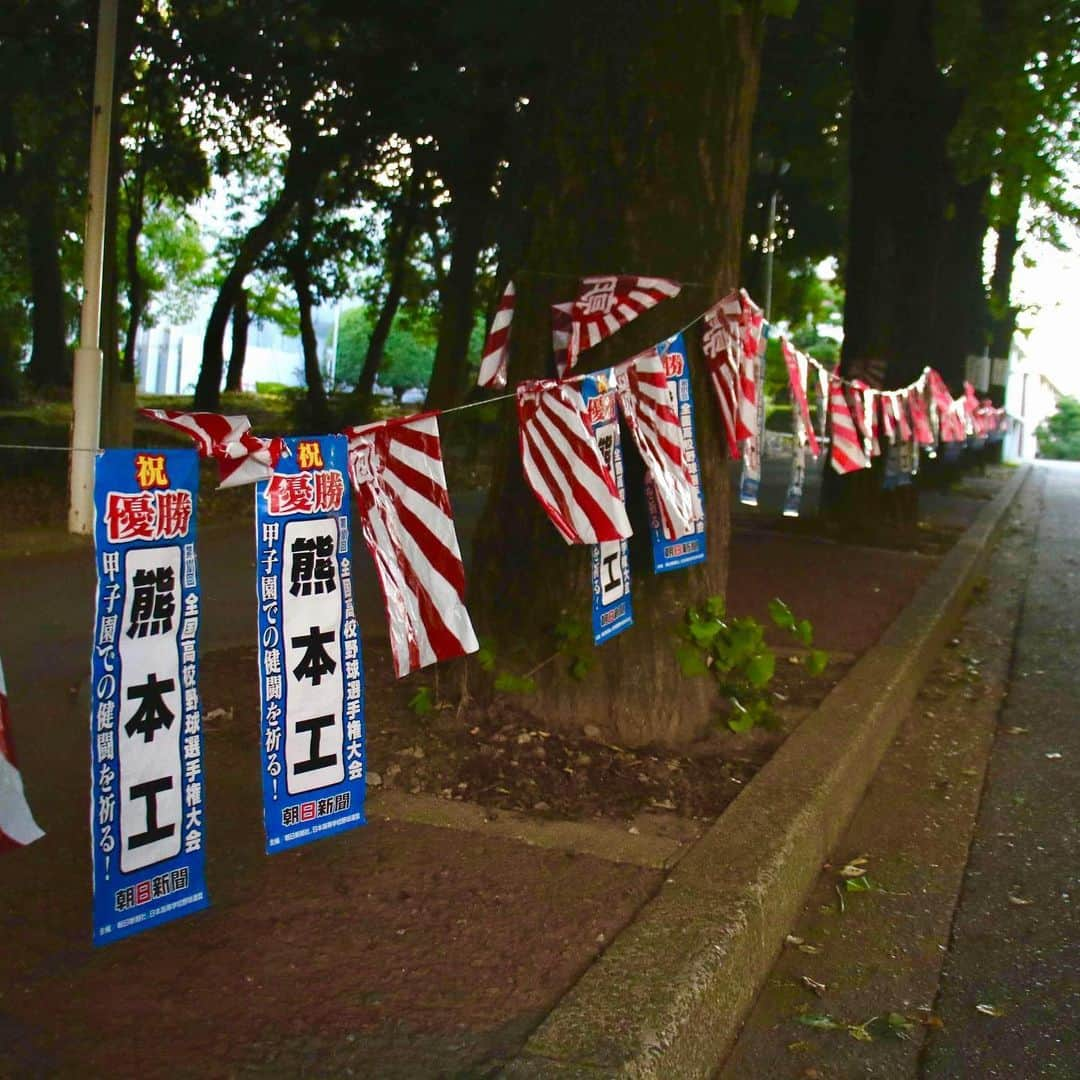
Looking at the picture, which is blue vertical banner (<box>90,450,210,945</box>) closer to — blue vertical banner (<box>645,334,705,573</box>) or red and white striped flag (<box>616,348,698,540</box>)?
red and white striped flag (<box>616,348,698,540</box>)

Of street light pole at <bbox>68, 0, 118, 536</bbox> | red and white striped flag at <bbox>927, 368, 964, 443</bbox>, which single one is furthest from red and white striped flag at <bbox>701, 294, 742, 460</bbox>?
red and white striped flag at <bbox>927, 368, 964, 443</bbox>

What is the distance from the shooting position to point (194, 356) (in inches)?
2601

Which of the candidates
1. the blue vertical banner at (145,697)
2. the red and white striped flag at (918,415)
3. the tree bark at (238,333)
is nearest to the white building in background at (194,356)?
the tree bark at (238,333)

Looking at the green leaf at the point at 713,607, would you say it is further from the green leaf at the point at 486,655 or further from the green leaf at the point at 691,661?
the green leaf at the point at 486,655

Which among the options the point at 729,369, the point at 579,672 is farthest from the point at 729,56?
the point at 579,672

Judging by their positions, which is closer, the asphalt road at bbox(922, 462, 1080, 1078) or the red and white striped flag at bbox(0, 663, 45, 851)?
the red and white striped flag at bbox(0, 663, 45, 851)

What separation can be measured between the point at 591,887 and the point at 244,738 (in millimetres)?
1887

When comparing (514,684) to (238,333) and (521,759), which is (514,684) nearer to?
(521,759)

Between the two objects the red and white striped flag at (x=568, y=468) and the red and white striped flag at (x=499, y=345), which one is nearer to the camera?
the red and white striped flag at (x=568, y=468)

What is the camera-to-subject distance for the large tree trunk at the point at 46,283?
2033 centimetres

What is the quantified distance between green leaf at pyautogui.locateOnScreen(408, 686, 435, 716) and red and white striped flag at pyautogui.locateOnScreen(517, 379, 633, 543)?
968mm

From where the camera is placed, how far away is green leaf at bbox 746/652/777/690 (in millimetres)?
5652

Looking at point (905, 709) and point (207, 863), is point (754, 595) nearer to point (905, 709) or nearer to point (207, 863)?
point (905, 709)

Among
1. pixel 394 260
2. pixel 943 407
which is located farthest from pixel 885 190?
pixel 394 260
